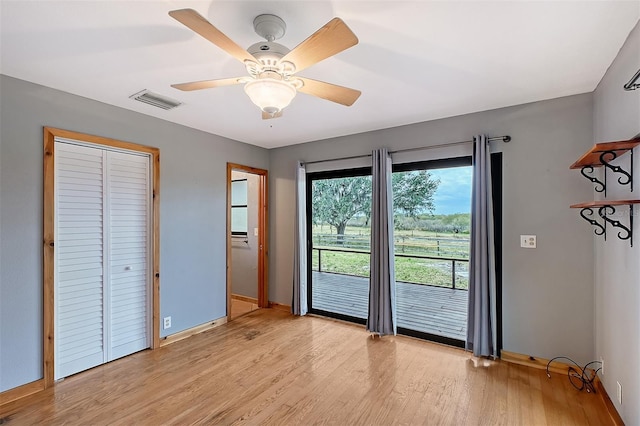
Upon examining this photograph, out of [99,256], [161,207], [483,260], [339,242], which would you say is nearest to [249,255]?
[339,242]

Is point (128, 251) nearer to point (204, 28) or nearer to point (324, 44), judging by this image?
point (204, 28)

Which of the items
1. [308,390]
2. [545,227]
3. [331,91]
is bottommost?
[308,390]

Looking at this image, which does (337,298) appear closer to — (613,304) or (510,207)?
(510,207)

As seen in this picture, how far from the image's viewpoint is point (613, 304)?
2.12m

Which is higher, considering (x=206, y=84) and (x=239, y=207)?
(x=206, y=84)

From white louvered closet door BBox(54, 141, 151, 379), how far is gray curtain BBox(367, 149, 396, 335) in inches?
98.3

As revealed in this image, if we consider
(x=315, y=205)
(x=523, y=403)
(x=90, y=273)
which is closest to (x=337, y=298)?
(x=315, y=205)

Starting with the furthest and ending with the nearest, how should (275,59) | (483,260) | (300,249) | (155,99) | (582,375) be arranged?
(300,249), (483,260), (155,99), (582,375), (275,59)

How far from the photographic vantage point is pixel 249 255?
5.01 metres

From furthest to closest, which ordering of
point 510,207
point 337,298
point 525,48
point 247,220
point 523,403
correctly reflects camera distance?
point 247,220, point 337,298, point 510,207, point 523,403, point 525,48

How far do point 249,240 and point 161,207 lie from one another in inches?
75.5

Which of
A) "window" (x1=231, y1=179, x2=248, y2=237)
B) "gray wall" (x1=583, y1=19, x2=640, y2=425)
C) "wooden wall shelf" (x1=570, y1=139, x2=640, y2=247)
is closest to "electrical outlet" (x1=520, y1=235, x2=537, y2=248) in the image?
"gray wall" (x1=583, y1=19, x2=640, y2=425)

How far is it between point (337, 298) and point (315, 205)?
4.52 feet

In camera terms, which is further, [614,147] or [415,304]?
[415,304]
